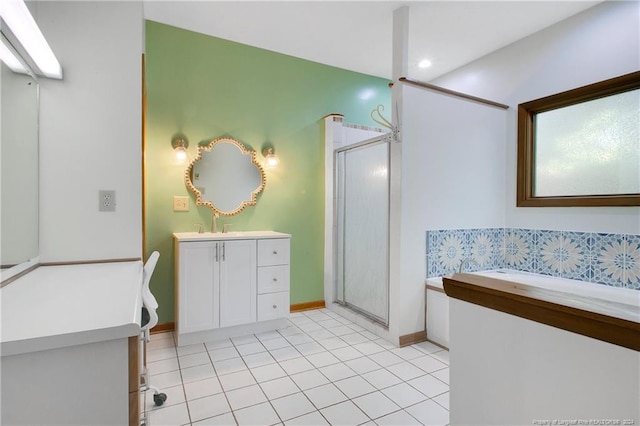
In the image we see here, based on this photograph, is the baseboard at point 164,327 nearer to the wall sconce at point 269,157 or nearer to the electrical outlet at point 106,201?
the electrical outlet at point 106,201

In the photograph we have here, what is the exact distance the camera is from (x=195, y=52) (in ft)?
9.89

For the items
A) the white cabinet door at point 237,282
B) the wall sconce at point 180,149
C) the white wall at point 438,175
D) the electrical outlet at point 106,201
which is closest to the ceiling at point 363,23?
the white wall at point 438,175

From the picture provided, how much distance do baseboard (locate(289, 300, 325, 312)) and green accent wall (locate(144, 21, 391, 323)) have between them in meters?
0.05

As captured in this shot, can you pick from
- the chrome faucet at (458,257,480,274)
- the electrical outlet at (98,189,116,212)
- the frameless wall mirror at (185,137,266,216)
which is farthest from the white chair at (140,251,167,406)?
the chrome faucet at (458,257,480,274)

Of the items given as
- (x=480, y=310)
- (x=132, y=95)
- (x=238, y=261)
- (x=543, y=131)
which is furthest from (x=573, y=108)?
(x=132, y=95)

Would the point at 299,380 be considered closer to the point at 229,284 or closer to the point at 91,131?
the point at 229,284

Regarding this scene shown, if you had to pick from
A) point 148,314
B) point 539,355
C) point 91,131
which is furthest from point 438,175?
point 91,131

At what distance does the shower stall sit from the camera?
2889mm

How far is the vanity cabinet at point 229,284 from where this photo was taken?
2635 millimetres

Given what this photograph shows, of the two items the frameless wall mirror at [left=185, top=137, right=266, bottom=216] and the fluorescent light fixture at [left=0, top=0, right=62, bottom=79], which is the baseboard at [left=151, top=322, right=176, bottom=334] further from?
the fluorescent light fixture at [left=0, top=0, right=62, bottom=79]

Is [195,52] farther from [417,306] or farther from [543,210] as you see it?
[543,210]

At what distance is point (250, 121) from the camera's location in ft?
10.7

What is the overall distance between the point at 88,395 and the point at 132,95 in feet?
5.47

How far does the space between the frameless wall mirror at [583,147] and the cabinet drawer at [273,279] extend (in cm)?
233
